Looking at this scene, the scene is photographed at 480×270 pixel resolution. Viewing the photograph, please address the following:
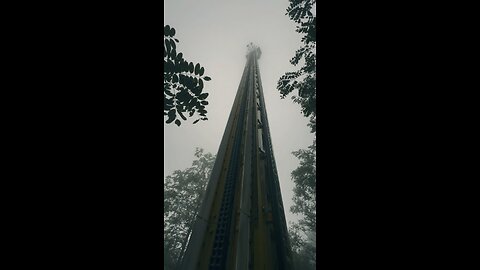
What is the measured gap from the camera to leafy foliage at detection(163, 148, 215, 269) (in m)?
21.3

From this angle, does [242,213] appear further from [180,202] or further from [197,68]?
[180,202]

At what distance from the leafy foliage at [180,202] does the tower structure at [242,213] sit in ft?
23.3

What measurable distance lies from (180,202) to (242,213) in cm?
1697

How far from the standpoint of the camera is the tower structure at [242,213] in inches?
341

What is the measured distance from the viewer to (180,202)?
25.4 meters

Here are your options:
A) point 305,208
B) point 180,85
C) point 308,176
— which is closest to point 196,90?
point 180,85

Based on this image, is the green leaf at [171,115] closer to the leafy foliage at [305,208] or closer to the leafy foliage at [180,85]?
the leafy foliage at [180,85]

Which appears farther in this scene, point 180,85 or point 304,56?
point 304,56

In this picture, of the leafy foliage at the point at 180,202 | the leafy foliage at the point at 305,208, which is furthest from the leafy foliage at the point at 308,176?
the leafy foliage at the point at 180,202

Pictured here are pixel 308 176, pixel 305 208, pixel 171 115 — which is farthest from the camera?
pixel 305 208
